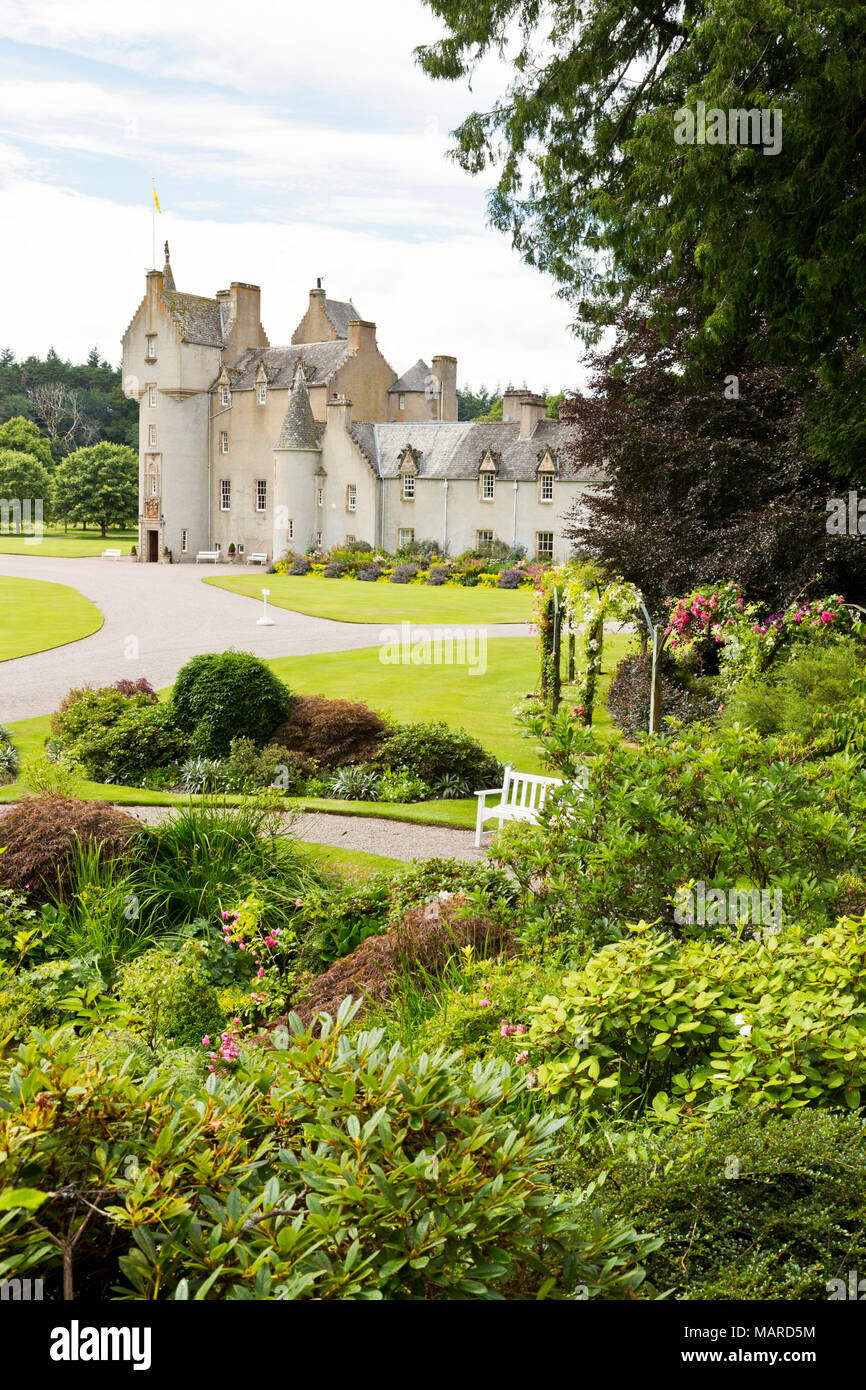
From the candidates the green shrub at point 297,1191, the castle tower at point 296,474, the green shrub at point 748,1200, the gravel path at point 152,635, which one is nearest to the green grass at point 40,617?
the gravel path at point 152,635

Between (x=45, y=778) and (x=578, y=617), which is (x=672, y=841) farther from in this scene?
(x=578, y=617)

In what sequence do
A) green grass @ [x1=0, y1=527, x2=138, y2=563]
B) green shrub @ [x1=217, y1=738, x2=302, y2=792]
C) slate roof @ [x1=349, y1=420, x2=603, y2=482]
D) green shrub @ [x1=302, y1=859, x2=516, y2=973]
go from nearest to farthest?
green shrub @ [x1=302, y1=859, x2=516, y2=973] < green shrub @ [x1=217, y1=738, x2=302, y2=792] < slate roof @ [x1=349, y1=420, x2=603, y2=482] < green grass @ [x1=0, y1=527, x2=138, y2=563]

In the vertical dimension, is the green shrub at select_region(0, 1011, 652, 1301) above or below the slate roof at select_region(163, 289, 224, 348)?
below

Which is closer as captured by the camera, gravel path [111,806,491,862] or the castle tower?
gravel path [111,806,491,862]

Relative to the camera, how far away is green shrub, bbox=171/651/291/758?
13.8 metres

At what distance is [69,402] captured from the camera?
94.4 meters

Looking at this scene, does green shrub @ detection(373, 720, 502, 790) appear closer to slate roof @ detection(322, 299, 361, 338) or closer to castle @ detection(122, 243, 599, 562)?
castle @ detection(122, 243, 599, 562)

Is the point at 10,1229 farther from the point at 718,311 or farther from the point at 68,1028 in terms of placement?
the point at 718,311

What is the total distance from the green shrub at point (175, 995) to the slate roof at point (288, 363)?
5178 cm

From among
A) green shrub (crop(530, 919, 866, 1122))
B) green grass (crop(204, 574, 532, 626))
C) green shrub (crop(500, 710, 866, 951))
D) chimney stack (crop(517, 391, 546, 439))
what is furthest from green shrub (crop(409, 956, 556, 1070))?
chimney stack (crop(517, 391, 546, 439))

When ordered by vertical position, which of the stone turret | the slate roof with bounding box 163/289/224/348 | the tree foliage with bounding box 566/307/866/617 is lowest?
the tree foliage with bounding box 566/307/866/617

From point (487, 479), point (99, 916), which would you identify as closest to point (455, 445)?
point (487, 479)

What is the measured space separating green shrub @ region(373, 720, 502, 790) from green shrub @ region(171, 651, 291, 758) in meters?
1.56
